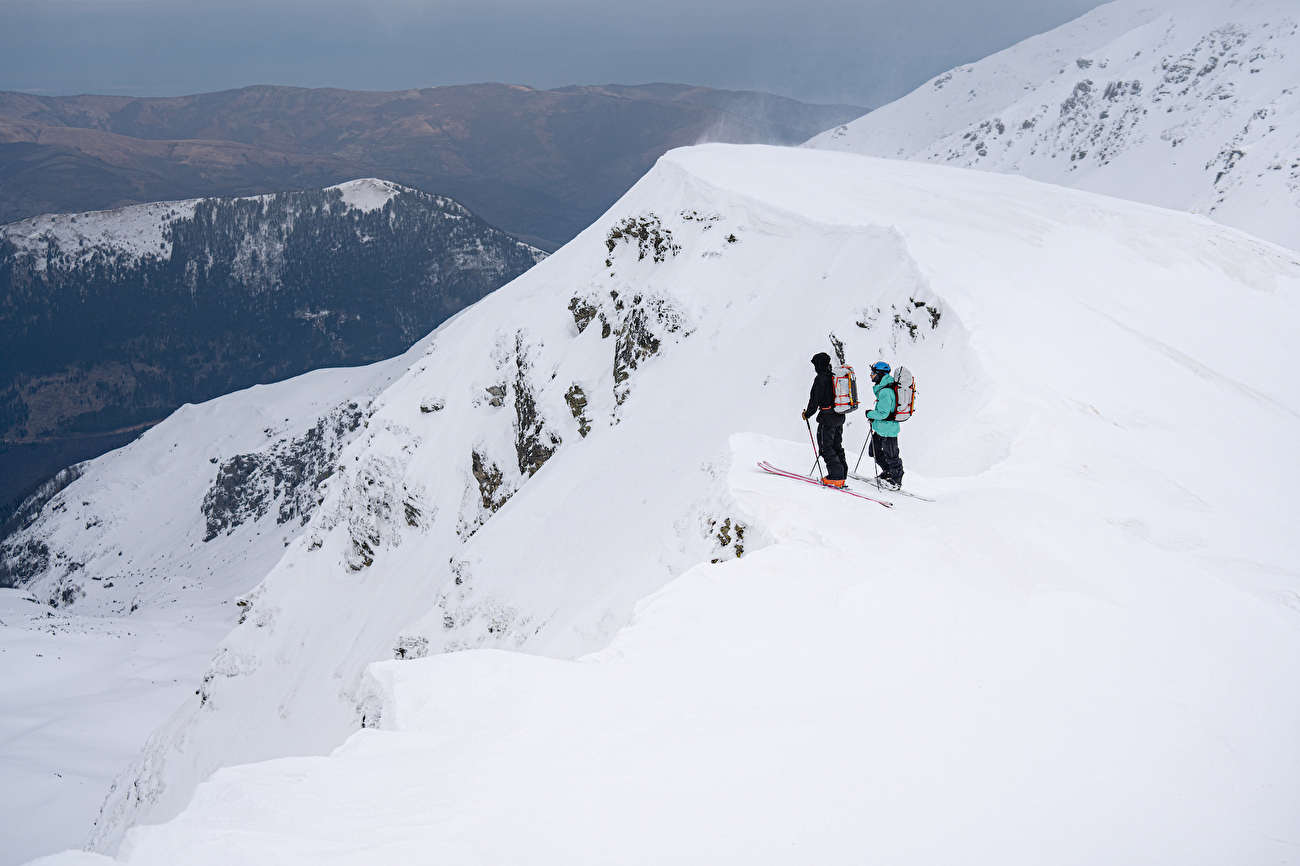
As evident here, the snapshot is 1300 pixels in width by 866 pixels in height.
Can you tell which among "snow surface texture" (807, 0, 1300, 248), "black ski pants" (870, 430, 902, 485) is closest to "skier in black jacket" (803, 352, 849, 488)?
"black ski pants" (870, 430, 902, 485)

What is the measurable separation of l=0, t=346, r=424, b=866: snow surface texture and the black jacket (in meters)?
42.0

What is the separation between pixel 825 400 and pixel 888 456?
4.25 feet

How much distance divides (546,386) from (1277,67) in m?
124

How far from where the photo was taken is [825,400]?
1112 centimetres

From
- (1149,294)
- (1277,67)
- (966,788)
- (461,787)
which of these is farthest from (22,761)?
(1277,67)

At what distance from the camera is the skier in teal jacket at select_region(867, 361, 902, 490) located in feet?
35.8

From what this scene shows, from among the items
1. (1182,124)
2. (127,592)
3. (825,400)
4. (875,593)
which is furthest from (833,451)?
(1182,124)

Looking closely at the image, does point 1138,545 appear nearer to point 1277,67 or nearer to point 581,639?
point 581,639

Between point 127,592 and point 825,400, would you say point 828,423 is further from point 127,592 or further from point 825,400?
point 127,592

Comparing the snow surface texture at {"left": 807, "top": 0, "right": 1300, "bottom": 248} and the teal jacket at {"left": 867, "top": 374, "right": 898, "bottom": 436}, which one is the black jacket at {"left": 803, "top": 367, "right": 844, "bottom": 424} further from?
the snow surface texture at {"left": 807, "top": 0, "right": 1300, "bottom": 248}

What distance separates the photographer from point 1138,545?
886 centimetres

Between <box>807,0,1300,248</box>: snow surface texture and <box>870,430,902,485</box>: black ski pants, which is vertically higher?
<box>807,0,1300,248</box>: snow surface texture

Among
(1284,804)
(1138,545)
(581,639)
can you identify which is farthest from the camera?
(581,639)

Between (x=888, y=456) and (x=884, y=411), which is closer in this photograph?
(x=884, y=411)
